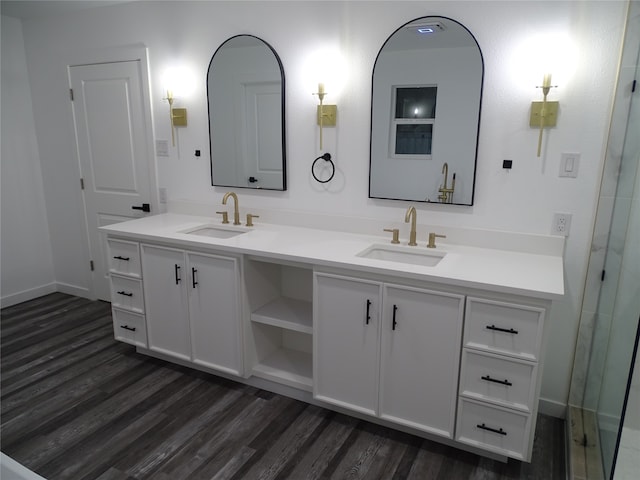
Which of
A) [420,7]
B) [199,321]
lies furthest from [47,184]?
[420,7]

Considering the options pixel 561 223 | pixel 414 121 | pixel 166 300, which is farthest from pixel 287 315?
pixel 561 223

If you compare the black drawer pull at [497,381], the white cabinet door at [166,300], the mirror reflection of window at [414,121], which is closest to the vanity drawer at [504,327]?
the black drawer pull at [497,381]

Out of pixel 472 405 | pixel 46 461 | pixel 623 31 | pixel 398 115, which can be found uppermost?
pixel 623 31

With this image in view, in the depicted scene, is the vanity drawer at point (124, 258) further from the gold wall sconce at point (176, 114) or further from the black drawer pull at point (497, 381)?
the black drawer pull at point (497, 381)

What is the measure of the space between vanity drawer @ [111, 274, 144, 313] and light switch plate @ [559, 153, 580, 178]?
8.21 feet

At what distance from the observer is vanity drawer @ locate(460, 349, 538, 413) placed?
6.08 feet

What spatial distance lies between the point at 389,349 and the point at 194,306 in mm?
1217

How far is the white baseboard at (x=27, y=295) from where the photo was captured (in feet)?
12.7

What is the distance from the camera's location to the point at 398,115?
2.46 m

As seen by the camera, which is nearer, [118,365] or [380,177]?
[380,177]

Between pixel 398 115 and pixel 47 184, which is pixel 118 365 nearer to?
pixel 47 184

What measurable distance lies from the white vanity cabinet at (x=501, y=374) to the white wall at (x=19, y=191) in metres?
3.86

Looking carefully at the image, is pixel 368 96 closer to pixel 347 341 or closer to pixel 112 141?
pixel 347 341

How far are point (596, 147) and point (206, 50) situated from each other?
2.40 metres
